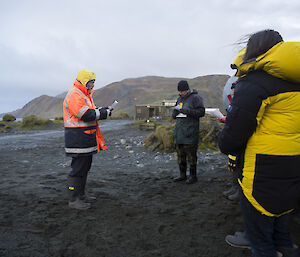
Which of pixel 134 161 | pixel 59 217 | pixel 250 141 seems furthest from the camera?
pixel 134 161

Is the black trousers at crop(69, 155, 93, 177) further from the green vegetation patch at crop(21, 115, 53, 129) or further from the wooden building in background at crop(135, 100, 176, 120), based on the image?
the wooden building in background at crop(135, 100, 176, 120)

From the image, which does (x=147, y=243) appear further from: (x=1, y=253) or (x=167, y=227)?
(x=1, y=253)

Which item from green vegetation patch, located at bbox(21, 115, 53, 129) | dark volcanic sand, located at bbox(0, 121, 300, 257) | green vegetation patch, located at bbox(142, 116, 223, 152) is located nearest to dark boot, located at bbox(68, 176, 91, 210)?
dark volcanic sand, located at bbox(0, 121, 300, 257)

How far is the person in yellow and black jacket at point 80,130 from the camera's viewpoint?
120 inches

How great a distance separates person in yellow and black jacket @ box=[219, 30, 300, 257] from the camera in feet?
4.65

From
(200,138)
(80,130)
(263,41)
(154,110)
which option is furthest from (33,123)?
(263,41)

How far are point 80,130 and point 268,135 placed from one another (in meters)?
2.45

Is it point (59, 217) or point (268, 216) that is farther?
point (59, 217)

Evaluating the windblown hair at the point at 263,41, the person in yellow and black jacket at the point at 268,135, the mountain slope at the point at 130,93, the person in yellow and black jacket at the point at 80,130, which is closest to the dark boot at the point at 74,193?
the person in yellow and black jacket at the point at 80,130

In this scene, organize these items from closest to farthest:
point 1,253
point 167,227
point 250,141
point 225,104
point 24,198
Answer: point 250,141 → point 1,253 → point 167,227 → point 225,104 → point 24,198

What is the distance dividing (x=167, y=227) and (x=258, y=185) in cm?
150

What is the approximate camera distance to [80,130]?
10.1ft

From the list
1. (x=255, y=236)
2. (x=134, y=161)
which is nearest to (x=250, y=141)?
(x=255, y=236)

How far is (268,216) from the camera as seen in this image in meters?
1.55
